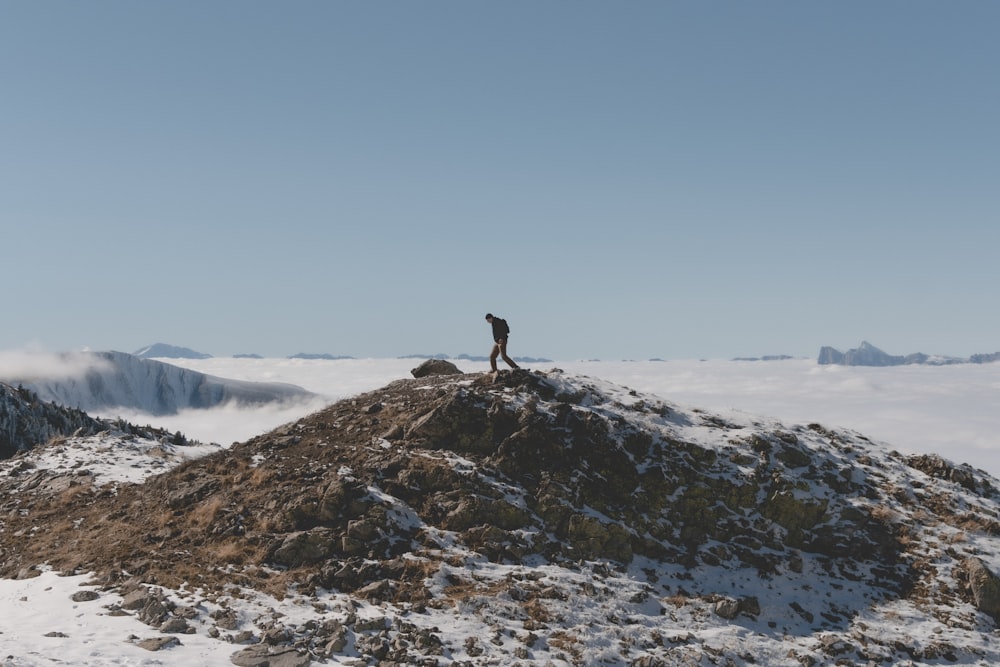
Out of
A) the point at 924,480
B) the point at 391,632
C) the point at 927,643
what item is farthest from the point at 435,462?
the point at 924,480

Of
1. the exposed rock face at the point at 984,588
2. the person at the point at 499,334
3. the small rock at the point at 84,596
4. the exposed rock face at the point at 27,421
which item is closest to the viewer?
the small rock at the point at 84,596

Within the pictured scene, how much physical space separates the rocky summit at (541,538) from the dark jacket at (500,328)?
8.29ft

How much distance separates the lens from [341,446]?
29953 mm

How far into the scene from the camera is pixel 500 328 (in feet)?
103

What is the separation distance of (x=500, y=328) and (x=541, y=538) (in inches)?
422

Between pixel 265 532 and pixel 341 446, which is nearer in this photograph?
pixel 265 532

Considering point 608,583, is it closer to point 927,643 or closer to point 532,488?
point 532,488

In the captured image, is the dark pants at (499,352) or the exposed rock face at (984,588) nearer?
the exposed rock face at (984,588)

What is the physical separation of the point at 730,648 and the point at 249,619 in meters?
13.4

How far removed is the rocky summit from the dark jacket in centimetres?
253

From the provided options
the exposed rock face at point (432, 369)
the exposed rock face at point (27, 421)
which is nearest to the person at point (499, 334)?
the exposed rock face at point (432, 369)

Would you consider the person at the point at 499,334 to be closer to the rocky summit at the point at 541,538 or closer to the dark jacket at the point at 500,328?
the dark jacket at the point at 500,328

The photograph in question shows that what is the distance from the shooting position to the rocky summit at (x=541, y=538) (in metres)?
19.0

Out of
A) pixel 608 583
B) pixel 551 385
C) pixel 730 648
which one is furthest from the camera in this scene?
pixel 551 385
